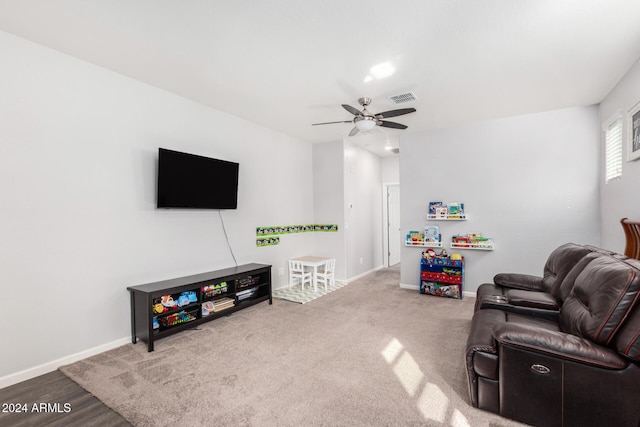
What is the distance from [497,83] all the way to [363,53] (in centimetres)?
→ 171

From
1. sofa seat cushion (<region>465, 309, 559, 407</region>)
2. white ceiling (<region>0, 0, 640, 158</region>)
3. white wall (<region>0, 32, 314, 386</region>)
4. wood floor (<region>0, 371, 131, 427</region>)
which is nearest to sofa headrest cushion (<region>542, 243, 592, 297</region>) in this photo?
sofa seat cushion (<region>465, 309, 559, 407</region>)

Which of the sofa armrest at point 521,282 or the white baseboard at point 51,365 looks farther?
the sofa armrest at point 521,282

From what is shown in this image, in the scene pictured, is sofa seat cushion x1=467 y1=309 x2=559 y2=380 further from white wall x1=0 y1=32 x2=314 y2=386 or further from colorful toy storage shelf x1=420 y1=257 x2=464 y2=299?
white wall x1=0 y1=32 x2=314 y2=386

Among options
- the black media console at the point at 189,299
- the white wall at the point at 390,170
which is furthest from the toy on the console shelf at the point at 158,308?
the white wall at the point at 390,170

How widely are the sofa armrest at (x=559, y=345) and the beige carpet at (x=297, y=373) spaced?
1.78 feet

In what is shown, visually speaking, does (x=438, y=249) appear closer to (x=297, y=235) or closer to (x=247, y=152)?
(x=297, y=235)

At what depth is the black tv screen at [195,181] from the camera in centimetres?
336

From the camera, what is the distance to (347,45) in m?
2.60

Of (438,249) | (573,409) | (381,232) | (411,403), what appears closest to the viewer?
(573,409)

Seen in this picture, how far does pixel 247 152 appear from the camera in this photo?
4.68 meters

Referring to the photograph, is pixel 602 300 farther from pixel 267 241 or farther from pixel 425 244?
pixel 267 241

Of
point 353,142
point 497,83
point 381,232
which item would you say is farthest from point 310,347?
point 381,232

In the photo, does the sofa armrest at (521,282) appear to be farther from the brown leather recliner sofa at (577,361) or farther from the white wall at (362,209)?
the white wall at (362,209)

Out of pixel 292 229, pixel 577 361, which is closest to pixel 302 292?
pixel 292 229
